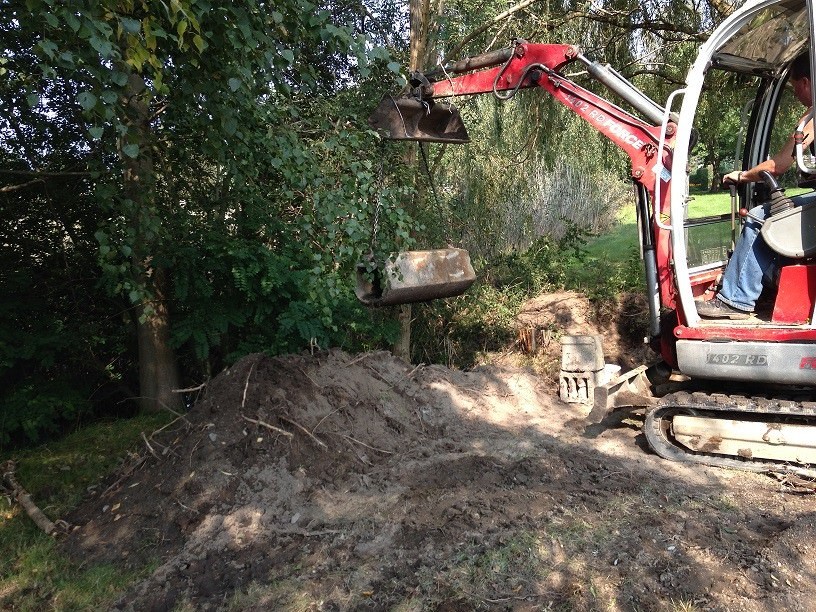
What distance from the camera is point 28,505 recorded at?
4.86 metres

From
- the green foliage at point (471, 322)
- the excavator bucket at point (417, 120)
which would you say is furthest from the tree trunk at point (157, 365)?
the green foliage at point (471, 322)

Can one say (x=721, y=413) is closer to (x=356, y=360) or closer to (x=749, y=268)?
(x=749, y=268)

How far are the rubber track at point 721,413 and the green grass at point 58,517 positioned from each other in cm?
382

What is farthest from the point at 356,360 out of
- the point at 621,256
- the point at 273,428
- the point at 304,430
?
the point at 621,256

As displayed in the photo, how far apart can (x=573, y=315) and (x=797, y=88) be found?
4.38 meters

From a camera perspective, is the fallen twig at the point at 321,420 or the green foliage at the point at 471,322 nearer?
the fallen twig at the point at 321,420

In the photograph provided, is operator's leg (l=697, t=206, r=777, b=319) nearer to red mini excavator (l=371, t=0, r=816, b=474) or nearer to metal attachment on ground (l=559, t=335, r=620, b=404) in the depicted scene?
red mini excavator (l=371, t=0, r=816, b=474)

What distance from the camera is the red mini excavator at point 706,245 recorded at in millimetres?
4555

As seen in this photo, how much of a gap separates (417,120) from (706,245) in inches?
104

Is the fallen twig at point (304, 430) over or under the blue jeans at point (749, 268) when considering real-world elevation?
under

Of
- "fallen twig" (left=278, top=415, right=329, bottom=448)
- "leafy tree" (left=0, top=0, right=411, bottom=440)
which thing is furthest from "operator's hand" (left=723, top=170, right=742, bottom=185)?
"fallen twig" (left=278, top=415, right=329, bottom=448)

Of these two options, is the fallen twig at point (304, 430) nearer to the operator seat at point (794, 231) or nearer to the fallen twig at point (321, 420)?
the fallen twig at point (321, 420)

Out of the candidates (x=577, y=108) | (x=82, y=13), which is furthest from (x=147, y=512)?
(x=577, y=108)

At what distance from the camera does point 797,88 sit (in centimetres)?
503
